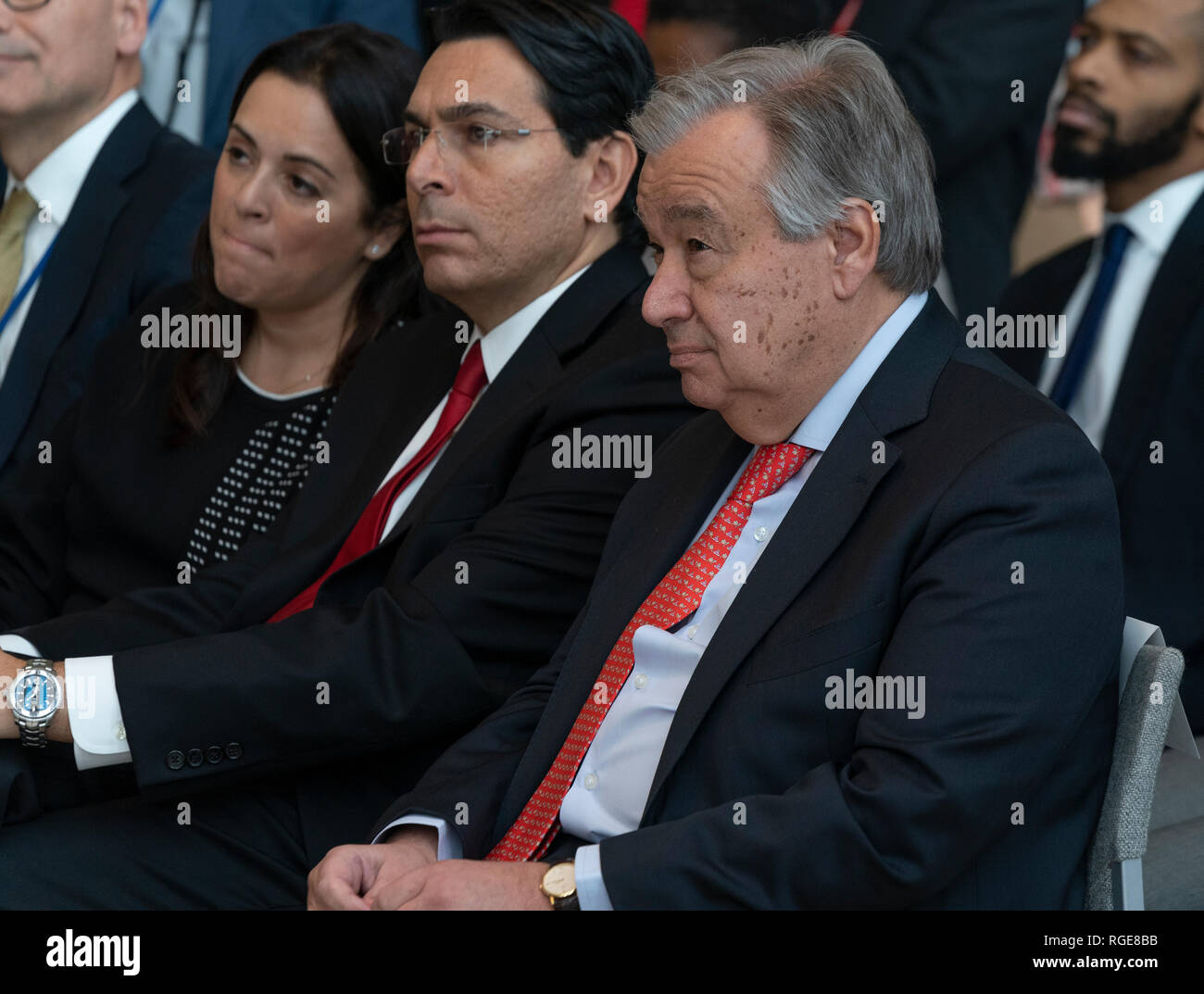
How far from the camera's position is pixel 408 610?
1.89 meters

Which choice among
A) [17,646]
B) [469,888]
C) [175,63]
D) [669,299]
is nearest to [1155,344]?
[669,299]

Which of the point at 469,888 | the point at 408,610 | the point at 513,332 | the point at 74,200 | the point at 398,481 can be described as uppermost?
the point at 74,200

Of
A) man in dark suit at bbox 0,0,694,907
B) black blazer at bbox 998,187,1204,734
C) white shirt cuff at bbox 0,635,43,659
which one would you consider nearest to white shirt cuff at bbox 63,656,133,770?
man in dark suit at bbox 0,0,694,907

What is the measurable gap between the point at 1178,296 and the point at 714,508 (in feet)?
4.44

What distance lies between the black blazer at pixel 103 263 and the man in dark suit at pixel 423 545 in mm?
757

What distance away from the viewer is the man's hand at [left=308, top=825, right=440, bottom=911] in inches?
60.1

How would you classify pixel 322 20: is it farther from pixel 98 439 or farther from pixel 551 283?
pixel 551 283

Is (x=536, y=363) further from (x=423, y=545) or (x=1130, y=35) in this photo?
(x=1130, y=35)

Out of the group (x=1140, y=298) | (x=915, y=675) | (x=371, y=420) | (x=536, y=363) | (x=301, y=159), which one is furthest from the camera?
(x=1140, y=298)

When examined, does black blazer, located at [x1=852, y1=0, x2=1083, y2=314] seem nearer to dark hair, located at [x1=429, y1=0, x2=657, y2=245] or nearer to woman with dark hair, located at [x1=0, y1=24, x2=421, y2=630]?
dark hair, located at [x1=429, y1=0, x2=657, y2=245]

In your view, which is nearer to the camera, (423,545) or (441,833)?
(441,833)

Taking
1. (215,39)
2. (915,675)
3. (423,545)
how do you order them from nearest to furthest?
Result: 1. (915,675)
2. (423,545)
3. (215,39)

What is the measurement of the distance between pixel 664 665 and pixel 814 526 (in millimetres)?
229

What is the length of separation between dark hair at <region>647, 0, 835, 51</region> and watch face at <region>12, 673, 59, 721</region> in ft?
6.68
